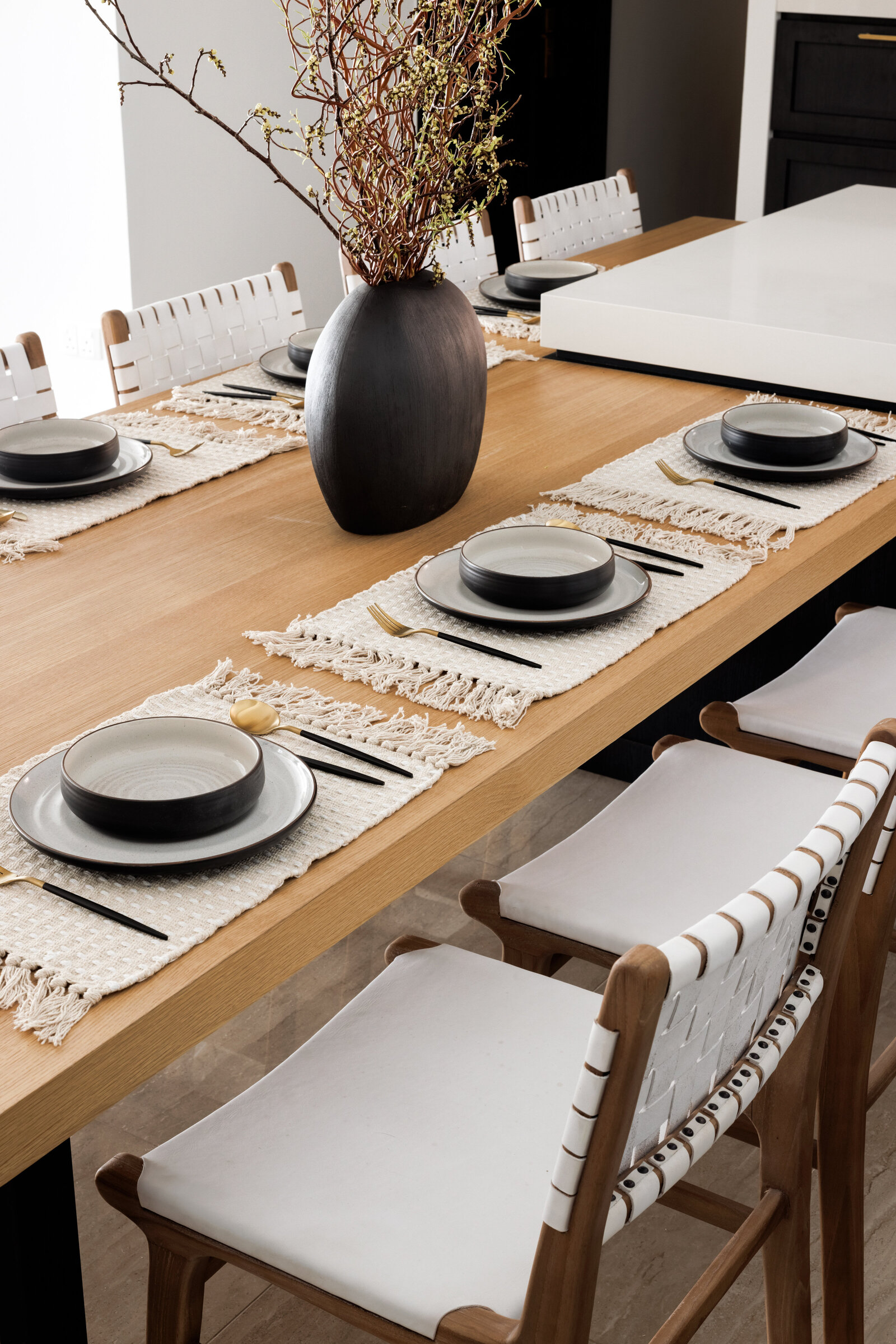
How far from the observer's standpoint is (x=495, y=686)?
1.31m

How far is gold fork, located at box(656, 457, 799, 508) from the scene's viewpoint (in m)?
1.77

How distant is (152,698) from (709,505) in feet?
2.58

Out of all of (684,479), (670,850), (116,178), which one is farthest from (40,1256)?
(116,178)

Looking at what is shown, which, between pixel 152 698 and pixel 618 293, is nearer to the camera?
pixel 152 698

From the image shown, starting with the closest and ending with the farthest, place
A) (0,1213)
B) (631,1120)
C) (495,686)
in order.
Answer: (631,1120) < (0,1213) < (495,686)

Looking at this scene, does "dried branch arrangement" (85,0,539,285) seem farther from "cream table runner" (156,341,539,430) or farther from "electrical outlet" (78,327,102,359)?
"electrical outlet" (78,327,102,359)

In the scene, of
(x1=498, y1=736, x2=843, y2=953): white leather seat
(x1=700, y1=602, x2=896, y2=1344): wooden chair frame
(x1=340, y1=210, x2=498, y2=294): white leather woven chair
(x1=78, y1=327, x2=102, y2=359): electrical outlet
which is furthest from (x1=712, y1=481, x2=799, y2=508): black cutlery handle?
(x1=78, y1=327, x2=102, y2=359): electrical outlet

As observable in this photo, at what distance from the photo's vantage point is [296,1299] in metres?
1.64

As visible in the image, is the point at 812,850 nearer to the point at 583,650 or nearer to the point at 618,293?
the point at 583,650

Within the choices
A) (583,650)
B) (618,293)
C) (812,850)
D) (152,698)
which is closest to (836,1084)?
(583,650)

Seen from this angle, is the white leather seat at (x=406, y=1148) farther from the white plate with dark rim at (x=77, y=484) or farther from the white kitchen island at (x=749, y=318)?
the white kitchen island at (x=749, y=318)

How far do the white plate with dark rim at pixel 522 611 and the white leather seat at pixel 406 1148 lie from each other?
0.34 metres

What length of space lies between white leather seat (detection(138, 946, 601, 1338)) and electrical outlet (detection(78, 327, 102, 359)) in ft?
11.0

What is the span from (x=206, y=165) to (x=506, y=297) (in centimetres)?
193
